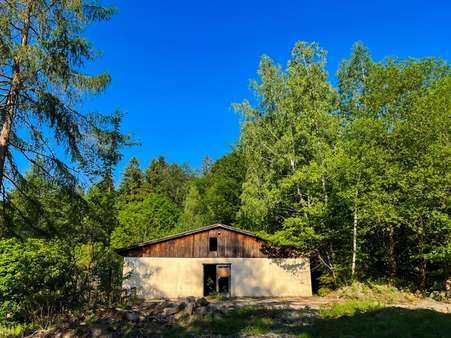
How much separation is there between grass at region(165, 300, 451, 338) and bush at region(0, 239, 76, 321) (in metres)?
4.27

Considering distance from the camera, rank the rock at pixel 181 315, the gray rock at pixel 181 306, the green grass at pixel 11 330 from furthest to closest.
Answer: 1. the gray rock at pixel 181 306
2. the rock at pixel 181 315
3. the green grass at pixel 11 330

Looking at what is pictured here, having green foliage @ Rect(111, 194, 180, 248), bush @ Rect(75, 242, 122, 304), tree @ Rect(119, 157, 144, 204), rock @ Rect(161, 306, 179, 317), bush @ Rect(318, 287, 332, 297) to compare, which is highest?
tree @ Rect(119, 157, 144, 204)

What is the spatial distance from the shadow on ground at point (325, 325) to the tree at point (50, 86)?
576cm

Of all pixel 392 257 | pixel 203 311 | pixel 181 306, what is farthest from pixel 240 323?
pixel 392 257

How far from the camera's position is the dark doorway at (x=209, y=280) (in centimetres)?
2202

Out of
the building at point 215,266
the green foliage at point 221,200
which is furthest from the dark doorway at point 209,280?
the green foliage at point 221,200

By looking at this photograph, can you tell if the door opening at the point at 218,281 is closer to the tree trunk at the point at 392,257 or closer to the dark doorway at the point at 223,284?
the dark doorway at the point at 223,284

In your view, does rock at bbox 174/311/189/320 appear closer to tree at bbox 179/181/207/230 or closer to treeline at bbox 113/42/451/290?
treeline at bbox 113/42/451/290

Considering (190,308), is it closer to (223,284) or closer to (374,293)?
(374,293)

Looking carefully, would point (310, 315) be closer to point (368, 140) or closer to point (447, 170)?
point (447, 170)

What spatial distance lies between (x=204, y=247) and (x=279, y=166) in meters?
7.08

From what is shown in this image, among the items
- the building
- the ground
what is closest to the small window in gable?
the building

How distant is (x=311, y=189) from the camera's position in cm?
2236

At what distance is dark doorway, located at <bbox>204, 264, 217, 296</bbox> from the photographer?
2202cm
